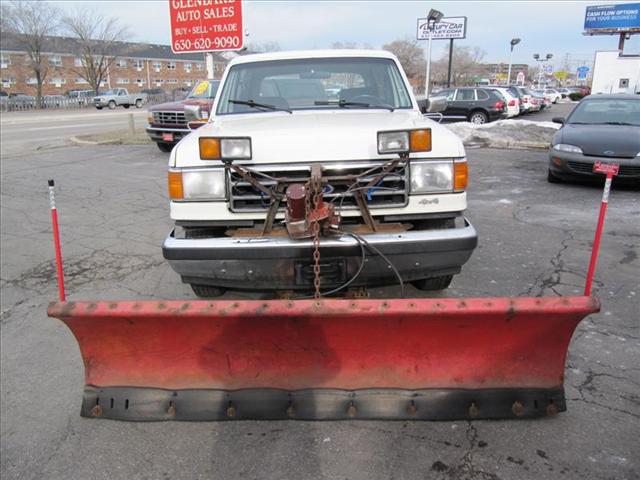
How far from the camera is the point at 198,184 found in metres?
3.34

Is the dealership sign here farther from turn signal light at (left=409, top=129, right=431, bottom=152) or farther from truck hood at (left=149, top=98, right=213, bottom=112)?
turn signal light at (left=409, top=129, right=431, bottom=152)

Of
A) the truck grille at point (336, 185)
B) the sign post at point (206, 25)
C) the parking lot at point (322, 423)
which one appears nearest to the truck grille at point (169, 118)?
the sign post at point (206, 25)

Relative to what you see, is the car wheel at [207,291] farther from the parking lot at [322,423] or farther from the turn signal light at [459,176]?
the turn signal light at [459,176]

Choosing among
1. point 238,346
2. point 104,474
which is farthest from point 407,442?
point 104,474

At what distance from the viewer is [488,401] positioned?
109 inches

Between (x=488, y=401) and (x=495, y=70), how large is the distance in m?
115

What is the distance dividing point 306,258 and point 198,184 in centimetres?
90

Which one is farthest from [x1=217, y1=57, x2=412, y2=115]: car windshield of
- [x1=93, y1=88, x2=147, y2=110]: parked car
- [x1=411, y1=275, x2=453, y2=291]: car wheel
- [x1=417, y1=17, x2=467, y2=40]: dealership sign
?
[x1=93, y1=88, x2=147, y2=110]: parked car

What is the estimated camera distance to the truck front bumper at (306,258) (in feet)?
10.0

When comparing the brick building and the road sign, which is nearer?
the road sign

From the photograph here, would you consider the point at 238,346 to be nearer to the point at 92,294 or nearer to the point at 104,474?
the point at 104,474

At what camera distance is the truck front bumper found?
10.0ft

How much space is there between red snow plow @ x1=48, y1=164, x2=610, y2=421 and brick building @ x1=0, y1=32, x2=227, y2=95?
51.5 metres

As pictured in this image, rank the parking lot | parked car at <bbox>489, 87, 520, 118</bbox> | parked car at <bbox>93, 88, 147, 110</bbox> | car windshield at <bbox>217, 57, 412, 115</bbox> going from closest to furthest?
1. the parking lot
2. car windshield at <bbox>217, 57, 412, 115</bbox>
3. parked car at <bbox>489, 87, 520, 118</bbox>
4. parked car at <bbox>93, 88, 147, 110</bbox>
